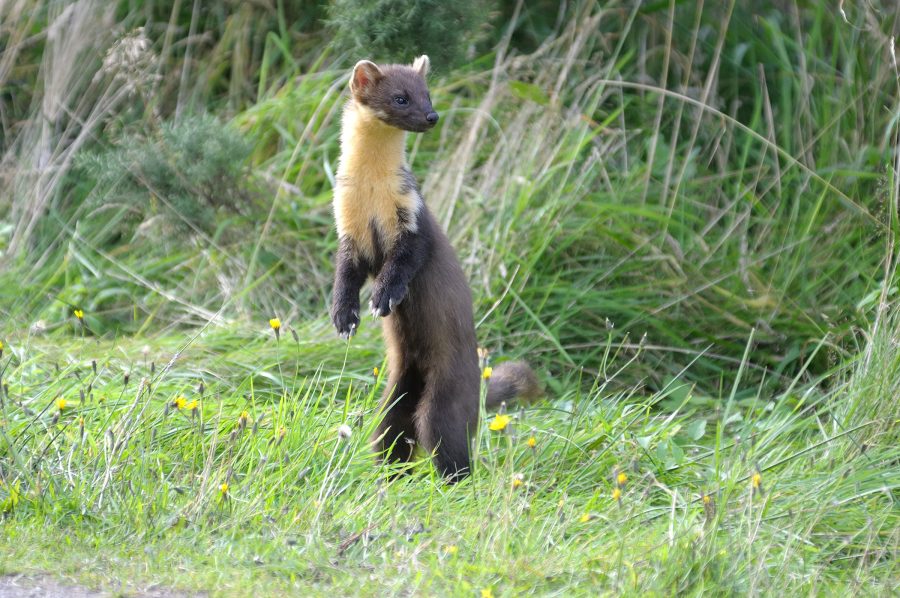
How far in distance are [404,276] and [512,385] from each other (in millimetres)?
698

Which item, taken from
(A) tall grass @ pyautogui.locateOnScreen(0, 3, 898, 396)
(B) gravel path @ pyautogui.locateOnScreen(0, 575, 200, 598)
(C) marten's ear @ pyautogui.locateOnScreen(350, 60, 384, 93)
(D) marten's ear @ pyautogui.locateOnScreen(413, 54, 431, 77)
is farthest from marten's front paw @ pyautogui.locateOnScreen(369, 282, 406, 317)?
(B) gravel path @ pyautogui.locateOnScreen(0, 575, 200, 598)

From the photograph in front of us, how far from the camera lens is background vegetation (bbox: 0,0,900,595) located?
12.3ft

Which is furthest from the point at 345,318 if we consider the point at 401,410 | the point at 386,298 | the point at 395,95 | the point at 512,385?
the point at 395,95

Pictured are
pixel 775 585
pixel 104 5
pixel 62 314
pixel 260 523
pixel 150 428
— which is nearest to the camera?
pixel 775 585

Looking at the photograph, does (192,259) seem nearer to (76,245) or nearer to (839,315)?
(76,245)

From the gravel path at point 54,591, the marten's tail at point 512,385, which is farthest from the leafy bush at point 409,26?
the gravel path at point 54,591

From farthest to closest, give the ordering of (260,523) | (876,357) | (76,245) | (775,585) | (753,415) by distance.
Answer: (76,245), (753,415), (876,357), (260,523), (775,585)

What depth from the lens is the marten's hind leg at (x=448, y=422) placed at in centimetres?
476

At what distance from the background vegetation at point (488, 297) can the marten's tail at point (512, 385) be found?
164mm

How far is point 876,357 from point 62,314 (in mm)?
4229

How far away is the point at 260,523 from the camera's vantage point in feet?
12.4

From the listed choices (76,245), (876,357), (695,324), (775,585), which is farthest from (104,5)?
(775,585)

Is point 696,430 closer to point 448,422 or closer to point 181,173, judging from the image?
point 448,422

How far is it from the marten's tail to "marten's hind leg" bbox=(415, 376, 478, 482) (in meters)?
0.15
